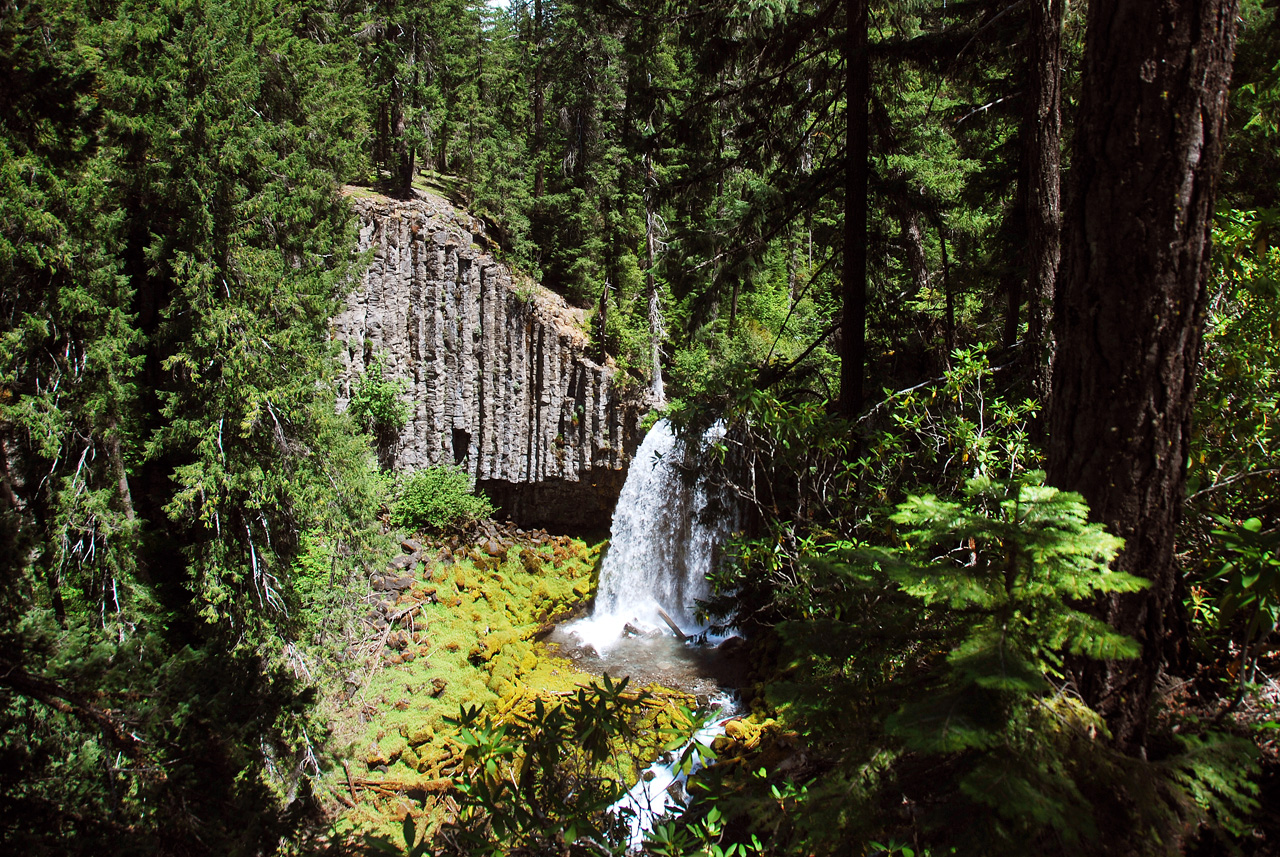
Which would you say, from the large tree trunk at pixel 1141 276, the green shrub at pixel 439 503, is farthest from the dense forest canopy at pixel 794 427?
the green shrub at pixel 439 503

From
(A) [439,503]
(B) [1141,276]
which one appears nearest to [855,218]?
(B) [1141,276]

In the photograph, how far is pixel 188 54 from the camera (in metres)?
8.04

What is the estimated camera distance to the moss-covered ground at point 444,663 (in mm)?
8078

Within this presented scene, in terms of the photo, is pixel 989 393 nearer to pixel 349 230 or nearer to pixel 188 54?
pixel 188 54

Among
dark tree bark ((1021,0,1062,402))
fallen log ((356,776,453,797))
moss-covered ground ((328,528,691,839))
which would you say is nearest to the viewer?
dark tree bark ((1021,0,1062,402))

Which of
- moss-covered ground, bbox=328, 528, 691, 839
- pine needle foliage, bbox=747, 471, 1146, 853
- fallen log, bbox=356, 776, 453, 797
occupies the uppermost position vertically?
pine needle foliage, bbox=747, 471, 1146, 853

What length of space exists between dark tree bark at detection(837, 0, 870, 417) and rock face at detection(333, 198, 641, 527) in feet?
29.2

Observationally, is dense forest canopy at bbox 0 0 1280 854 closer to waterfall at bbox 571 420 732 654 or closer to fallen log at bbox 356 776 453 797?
fallen log at bbox 356 776 453 797

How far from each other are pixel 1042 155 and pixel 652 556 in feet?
33.8

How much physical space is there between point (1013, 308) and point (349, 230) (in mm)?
10738

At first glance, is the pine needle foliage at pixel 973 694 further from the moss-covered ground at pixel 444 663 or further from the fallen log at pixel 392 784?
the fallen log at pixel 392 784

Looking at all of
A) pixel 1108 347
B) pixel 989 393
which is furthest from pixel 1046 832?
pixel 989 393

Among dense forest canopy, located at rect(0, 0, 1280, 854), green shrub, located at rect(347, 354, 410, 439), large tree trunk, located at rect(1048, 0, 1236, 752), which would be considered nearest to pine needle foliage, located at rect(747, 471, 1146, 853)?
dense forest canopy, located at rect(0, 0, 1280, 854)

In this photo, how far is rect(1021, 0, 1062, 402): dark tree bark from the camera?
5027 millimetres
